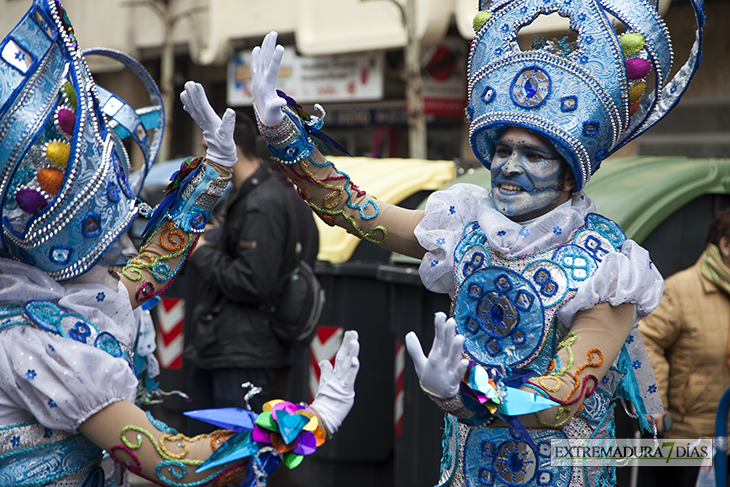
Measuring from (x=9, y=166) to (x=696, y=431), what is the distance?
2815 mm

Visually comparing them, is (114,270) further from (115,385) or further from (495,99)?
(495,99)

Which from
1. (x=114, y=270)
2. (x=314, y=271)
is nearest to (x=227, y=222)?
(x=314, y=271)

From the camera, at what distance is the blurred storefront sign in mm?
10938

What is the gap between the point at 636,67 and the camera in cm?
206

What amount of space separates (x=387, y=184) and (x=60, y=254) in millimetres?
3012

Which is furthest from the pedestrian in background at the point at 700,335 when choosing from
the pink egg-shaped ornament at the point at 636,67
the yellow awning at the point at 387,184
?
the yellow awning at the point at 387,184

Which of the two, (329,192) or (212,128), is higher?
(212,128)

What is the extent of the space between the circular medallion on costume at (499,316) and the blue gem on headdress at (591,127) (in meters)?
0.41

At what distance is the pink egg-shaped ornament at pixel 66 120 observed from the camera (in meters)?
1.76

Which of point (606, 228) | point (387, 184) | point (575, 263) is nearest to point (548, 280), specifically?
point (575, 263)

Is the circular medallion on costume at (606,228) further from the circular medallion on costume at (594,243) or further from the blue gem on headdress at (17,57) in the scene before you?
the blue gem on headdress at (17,57)

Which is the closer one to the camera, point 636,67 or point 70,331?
point 70,331

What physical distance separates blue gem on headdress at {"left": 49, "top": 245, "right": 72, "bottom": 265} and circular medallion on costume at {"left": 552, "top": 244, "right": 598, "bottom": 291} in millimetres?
1209

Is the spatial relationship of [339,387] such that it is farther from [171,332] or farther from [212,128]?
[171,332]
